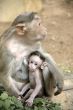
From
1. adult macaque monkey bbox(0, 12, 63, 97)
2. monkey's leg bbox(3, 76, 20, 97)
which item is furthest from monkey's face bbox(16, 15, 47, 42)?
monkey's leg bbox(3, 76, 20, 97)

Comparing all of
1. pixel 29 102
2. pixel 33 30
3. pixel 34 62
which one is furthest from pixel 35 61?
pixel 29 102

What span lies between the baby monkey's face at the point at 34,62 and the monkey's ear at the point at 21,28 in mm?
329

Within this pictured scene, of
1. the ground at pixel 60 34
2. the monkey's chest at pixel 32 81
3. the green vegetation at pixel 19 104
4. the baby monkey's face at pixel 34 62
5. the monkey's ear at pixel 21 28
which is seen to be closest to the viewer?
the green vegetation at pixel 19 104

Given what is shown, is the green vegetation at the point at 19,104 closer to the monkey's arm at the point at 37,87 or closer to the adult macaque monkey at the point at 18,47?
the monkey's arm at the point at 37,87

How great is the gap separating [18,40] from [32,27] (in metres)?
0.24

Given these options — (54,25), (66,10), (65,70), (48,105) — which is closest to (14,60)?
(48,105)

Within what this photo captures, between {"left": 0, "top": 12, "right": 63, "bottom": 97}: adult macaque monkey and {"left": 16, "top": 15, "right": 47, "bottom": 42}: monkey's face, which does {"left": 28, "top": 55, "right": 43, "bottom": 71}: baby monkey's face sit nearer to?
{"left": 0, "top": 12, "right": 63, "bottom": 97}: adult macaque monkey

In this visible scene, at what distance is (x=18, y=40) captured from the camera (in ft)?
19.3

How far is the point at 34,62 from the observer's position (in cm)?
588

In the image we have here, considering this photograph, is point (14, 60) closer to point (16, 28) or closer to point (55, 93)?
point (16, 28)

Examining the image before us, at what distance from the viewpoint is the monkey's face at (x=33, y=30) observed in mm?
5758

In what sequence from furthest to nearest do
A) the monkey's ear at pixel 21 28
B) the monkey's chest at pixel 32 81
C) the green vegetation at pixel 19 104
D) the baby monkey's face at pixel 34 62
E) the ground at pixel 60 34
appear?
the ground at pixel 60 34, the monkey's chest at pixel 32 81, the baby monkey's face at pixel 34 62, the monkey's ear at pixel 21 28, the green vegetation at pixel 19 104

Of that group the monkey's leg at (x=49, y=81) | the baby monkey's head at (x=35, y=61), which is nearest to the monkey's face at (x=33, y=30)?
the baby monkey's head at (x=35, y=61)

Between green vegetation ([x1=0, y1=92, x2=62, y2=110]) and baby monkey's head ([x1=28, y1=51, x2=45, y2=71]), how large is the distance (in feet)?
1.29
